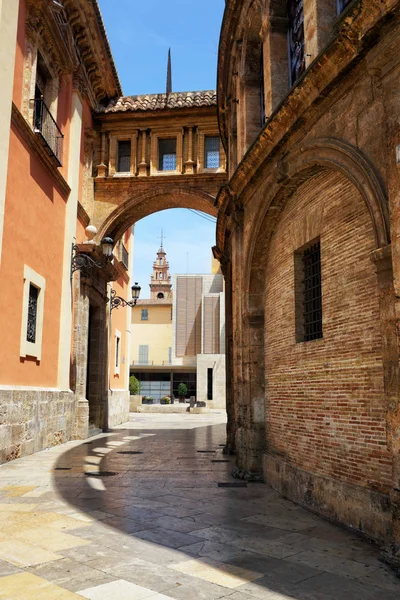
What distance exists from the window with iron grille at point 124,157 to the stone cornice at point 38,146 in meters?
4.39

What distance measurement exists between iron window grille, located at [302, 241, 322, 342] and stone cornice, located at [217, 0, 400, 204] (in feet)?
5.46

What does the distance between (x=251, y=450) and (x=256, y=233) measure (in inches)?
141

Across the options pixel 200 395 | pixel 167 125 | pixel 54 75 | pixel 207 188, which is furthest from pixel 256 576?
pixel 200 395

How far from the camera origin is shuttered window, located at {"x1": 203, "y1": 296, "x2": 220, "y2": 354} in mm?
45781

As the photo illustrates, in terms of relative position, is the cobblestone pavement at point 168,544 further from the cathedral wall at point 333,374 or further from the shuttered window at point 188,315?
the shuttered window at point 188,315

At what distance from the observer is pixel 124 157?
18.2m

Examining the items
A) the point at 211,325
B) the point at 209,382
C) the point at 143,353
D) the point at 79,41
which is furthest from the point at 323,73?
the point at 143,353

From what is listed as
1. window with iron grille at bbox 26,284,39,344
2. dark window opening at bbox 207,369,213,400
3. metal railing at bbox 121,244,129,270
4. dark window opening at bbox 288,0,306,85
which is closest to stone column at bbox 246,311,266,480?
dark window opening at bbox 288,0,306,85

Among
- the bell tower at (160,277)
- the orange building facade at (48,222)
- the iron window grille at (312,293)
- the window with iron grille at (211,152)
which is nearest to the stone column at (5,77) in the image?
the orange building facade at (48,222)

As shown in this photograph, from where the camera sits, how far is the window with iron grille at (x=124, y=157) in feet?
59.3

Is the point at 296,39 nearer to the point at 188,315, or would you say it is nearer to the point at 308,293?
the point at 308,293

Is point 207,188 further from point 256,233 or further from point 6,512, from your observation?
point 6,512

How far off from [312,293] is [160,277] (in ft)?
277

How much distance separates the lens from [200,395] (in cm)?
4238
